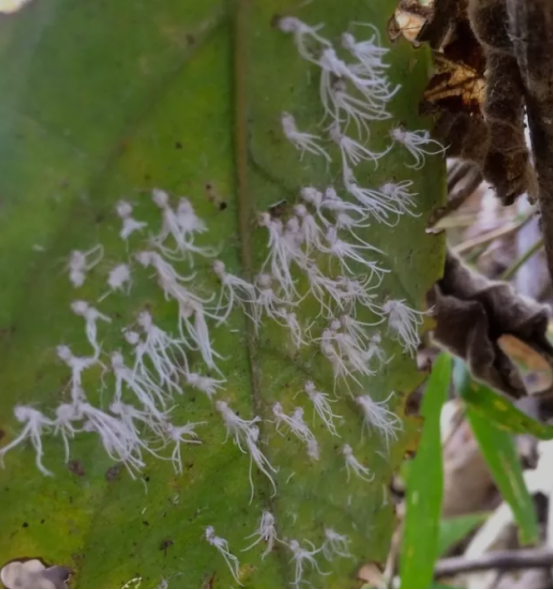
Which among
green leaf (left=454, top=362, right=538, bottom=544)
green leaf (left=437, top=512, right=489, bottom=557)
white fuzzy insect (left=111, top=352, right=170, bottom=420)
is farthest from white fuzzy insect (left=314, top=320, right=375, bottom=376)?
green leaf (left=437, top=512, right=489, bottom=557)

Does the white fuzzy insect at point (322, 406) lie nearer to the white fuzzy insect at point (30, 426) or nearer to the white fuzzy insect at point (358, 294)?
the white fuzzy insect at point (358, 294)

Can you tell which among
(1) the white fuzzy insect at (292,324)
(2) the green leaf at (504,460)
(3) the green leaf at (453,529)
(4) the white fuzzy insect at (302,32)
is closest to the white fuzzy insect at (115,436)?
(1) the white fuzzy insect at (292,324)

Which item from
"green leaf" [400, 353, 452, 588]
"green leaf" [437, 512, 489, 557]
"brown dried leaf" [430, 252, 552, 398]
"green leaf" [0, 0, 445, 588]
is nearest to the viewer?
"green leaf" [0, 0, 445, 588]

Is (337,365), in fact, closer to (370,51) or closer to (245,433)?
(245,433)

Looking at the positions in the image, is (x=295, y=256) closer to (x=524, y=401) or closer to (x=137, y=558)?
(x=137, y=558)

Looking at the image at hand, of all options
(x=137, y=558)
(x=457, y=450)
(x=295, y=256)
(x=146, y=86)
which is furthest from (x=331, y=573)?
(x=457, y=450)

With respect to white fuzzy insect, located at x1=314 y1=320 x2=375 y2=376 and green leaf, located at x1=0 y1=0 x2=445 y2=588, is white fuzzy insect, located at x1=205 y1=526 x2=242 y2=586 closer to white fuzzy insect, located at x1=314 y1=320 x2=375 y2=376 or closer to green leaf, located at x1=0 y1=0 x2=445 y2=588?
green leaf, located at x1=0 y1=0 x2=445 y2=588
